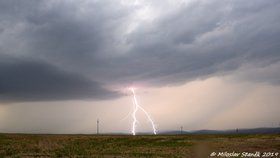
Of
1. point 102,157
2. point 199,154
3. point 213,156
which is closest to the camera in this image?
point 199,154

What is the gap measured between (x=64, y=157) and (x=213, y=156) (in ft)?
55.3

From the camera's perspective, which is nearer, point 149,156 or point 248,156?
point 248,156

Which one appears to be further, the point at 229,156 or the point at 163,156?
the point at 163,156

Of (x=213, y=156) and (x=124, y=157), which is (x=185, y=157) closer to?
(x=213, y=156)

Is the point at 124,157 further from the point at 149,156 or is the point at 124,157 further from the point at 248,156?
the point at 248,156

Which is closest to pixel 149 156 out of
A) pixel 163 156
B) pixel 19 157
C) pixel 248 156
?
pixel 163 156

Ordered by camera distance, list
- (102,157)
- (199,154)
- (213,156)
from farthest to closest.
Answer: (102,157) → (213,156) → (199,154)

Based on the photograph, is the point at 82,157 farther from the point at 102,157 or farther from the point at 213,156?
the point at 213,156

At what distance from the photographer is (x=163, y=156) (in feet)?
151

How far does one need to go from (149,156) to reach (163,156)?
1.73 metres

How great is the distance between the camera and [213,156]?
40.8 metres

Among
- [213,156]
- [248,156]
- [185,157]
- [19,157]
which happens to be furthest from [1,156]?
[248,156]

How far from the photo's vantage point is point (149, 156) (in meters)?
46.2

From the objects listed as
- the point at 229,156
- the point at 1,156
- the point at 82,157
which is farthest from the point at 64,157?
the point at 229,156
